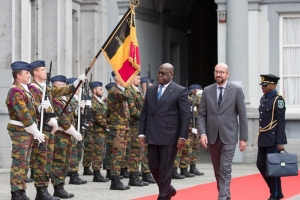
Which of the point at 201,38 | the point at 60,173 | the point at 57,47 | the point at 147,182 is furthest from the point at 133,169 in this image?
the point at 201,38

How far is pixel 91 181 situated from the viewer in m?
16.1

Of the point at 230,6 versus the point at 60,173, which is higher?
the point at 230,6

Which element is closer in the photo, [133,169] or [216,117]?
[216,117]

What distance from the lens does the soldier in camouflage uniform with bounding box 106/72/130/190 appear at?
1469 cm

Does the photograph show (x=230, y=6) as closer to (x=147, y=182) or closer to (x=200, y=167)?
(x=200, y=167)

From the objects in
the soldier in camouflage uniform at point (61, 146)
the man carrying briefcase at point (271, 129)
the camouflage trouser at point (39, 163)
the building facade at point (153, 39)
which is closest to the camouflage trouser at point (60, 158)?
the soldier in camouflage uniform at point (61, 146)

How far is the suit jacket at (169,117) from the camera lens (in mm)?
11844

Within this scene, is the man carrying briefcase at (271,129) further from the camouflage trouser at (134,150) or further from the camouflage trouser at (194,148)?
the camouflage trouser at (194,148)

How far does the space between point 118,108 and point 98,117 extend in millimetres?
1347

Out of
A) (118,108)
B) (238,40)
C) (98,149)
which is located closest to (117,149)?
(118,108)

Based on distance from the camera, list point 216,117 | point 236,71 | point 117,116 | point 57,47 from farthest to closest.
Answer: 1. point 236,71
2. point 57,47
3. point 117,116
4. point 216,117

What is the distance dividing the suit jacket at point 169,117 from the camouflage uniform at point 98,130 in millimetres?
4257

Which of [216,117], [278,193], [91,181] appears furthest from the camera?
[91,181]

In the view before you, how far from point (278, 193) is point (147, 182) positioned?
3410 millimetres
